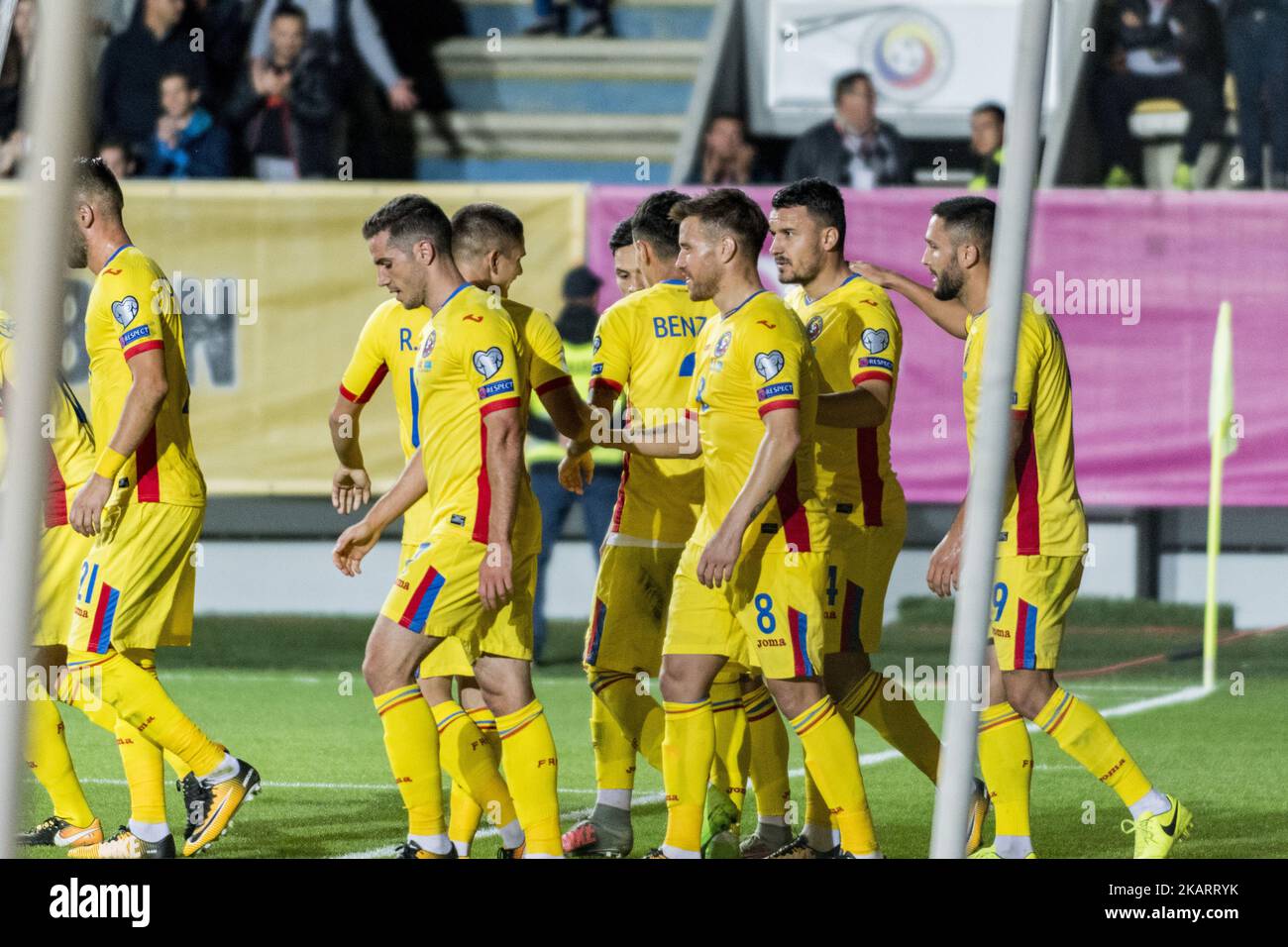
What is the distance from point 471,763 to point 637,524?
1.07 metres

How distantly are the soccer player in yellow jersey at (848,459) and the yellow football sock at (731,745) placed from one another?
181 mm

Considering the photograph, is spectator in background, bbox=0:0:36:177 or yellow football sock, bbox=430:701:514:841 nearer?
yellow football sock, bbox=430:701:514:841

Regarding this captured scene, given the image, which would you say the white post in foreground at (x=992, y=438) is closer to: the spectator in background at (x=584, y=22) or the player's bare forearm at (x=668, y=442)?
the player's bare forearm at (x=668, y=442)

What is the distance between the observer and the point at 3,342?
700cm

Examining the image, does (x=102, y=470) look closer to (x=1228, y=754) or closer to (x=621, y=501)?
(x=621, y=501)

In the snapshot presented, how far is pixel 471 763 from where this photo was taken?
21.7 feet

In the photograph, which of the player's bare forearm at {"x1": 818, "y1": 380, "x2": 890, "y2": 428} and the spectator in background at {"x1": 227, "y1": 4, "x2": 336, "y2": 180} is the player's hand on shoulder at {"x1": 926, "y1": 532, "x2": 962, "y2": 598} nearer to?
the player's bare forearm at {"x1": 818, "y1": 380, "x2": 890, "y2": 428}

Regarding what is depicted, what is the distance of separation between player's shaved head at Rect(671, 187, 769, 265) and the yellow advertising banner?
24.2 feet

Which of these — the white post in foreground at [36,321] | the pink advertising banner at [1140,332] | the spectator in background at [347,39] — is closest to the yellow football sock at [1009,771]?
the white post in foreground at [36,321]

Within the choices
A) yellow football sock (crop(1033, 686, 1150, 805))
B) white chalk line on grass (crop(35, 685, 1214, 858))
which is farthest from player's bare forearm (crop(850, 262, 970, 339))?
white chalk line on grass (crop(35, 685, 1214, 858))

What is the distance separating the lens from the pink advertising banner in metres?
13.2

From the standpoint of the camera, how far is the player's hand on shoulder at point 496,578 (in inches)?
234
